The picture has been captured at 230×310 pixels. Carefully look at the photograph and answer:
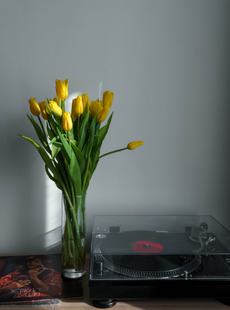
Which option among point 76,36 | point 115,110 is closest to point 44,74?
point 76,36

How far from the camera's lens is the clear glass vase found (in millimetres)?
878

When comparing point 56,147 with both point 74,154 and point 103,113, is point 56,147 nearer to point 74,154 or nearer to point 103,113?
point 74,154

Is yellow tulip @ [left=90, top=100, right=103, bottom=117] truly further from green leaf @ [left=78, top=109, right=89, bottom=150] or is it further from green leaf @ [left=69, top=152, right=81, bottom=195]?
green leaf @ [left=69, top=152, right=81, bottom=195]

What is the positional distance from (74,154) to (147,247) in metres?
0.36

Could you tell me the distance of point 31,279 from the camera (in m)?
0.88

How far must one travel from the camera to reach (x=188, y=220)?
3.48 feet

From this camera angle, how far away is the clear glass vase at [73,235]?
88 cm

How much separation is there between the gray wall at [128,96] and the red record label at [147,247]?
0.97 feet

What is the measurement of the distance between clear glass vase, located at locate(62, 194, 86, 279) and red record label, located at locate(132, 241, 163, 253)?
18cm

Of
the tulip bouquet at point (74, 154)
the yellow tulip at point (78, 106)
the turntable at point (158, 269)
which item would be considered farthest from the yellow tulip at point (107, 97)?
the turntable at point (158, 269)

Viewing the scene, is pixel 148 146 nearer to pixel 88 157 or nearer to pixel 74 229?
pixel 88 157

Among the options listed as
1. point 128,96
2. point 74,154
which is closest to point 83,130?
point 74,154

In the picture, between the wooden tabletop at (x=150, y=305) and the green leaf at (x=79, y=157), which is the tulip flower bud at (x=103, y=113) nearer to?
the green leaf at (x=79, y=157)

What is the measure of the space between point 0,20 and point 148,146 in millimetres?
766
